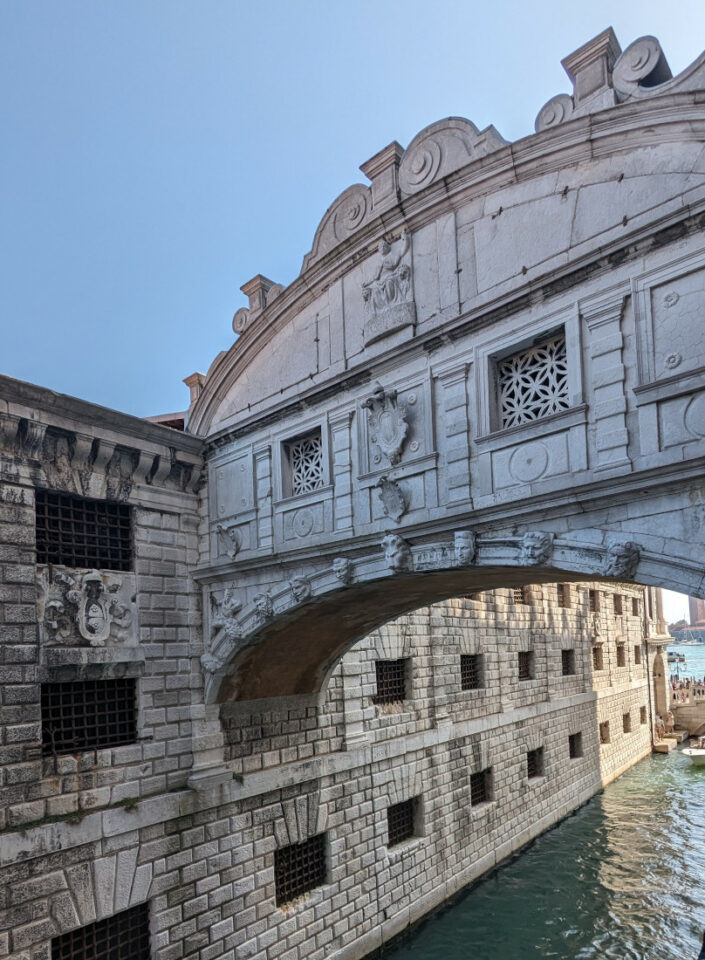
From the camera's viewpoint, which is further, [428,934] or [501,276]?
[428,934]

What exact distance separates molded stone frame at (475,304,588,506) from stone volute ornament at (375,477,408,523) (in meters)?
0.87

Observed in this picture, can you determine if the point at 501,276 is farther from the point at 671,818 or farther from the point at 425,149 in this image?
the point at 671,818

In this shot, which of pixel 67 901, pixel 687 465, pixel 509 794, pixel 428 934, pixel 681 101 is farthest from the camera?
pixel 509 794

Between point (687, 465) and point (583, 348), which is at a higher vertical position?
point (583, 348)

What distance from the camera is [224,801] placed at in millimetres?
9203

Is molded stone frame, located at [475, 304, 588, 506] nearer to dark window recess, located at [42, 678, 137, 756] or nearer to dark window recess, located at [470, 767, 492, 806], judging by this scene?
dark window recess, located at [42, 678, 137, 756]

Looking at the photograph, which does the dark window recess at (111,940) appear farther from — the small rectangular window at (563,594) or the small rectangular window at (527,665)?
the small rectangular window at (563,594)

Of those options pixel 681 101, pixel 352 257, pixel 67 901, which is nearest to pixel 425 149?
pixel 352 257

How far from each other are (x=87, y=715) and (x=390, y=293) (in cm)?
578

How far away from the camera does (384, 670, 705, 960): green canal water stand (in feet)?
36.7

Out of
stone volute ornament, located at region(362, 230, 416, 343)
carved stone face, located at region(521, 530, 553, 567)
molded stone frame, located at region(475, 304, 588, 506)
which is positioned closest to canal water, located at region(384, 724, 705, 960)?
carved stone face, located at region(521, 530, 553, 567)

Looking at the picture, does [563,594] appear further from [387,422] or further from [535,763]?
[387,422]

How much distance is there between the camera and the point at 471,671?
47.6 feet

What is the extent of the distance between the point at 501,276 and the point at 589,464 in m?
2.10
